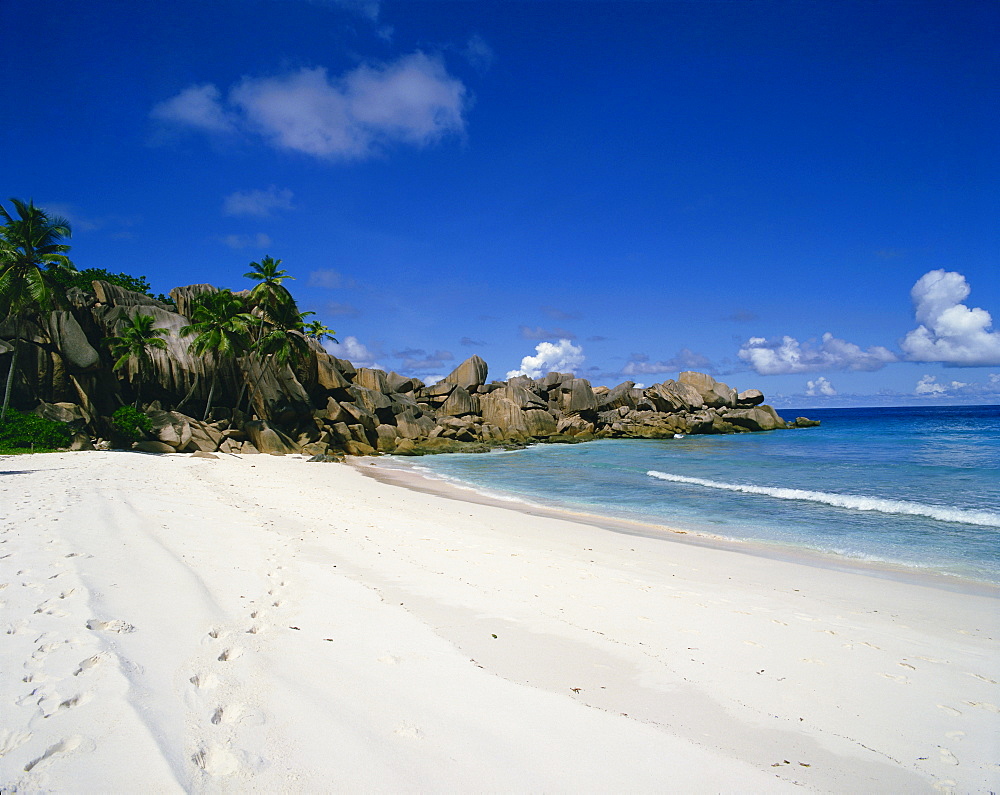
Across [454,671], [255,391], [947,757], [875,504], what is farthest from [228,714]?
[255,391]

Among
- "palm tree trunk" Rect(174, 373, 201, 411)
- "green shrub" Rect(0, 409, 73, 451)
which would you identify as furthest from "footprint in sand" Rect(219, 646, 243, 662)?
"palm tree trunk" Rect(174, 373, 201, 411)

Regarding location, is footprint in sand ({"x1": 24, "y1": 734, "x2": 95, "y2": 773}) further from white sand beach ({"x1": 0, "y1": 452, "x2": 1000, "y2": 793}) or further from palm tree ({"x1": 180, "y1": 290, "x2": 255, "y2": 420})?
palm tree ({"x1": 180, "y1": 290, "x2": 255, "y2": 420})

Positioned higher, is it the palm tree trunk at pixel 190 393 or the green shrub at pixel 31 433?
the palm tree trunk at pixel 190 393

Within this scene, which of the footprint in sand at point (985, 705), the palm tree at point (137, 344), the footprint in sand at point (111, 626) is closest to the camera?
the footprint in sand at point (111, 626)

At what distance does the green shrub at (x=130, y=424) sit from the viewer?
912 inches

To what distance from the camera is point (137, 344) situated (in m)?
26.4

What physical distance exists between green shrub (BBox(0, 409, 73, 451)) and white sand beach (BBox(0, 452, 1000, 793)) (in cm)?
1603

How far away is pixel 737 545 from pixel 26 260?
2832cm

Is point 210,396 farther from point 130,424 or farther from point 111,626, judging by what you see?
point 111,626

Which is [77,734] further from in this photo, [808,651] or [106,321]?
[106,321]

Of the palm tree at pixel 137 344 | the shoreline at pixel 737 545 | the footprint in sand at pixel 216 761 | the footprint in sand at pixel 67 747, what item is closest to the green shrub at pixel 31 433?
the palm tree at pixel 137 344

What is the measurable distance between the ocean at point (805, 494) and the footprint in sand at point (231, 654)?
9806 mm

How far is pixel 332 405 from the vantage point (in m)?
35.6

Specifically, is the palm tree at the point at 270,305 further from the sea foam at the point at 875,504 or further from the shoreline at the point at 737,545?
the sea foam at the point at 875,504
